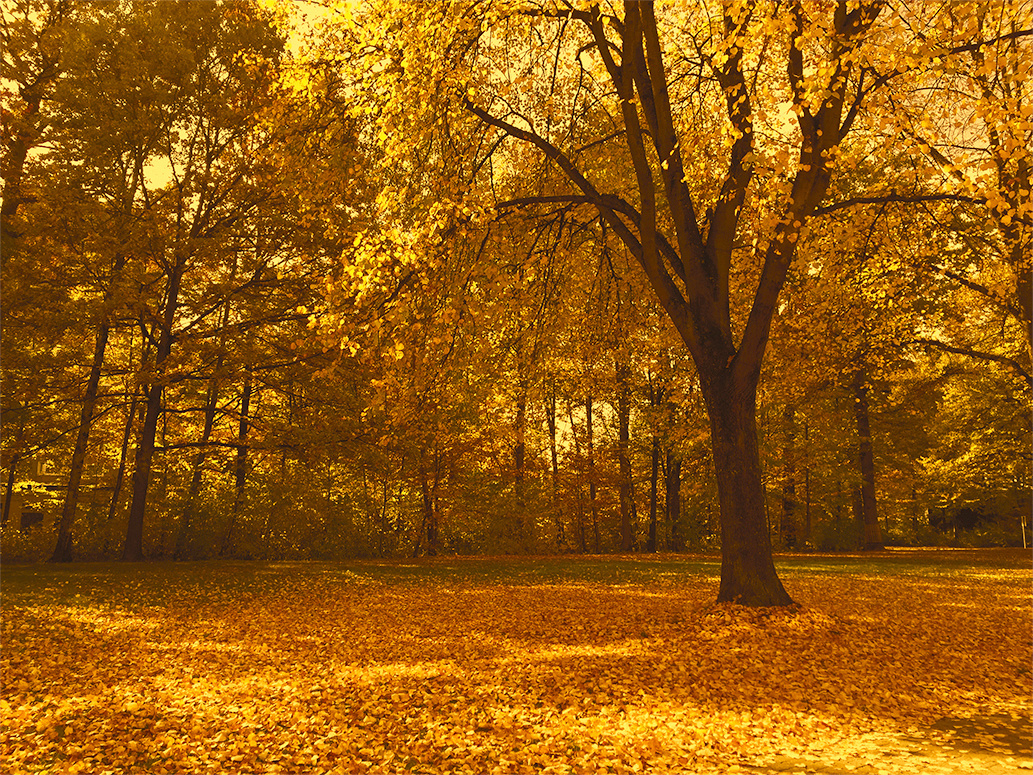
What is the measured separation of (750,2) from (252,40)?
14925 millimetres

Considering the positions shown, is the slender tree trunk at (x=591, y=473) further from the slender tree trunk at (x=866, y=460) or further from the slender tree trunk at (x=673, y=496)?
the slender tree trunk at (x=866, y=460)

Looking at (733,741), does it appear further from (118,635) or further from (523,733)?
(118,635)

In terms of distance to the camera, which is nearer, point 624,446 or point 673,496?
point 624,446

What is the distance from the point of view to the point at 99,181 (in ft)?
52.4

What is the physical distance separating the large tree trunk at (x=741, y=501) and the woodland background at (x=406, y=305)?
8.31 feet

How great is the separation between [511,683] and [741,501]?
4195 millimetres

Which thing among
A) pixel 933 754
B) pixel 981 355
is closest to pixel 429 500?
pixel 981 355

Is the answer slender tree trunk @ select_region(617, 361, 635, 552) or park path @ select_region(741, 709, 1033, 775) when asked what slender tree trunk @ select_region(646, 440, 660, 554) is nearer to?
slender tree trunk @ select_region(617, 361, 635, 552)

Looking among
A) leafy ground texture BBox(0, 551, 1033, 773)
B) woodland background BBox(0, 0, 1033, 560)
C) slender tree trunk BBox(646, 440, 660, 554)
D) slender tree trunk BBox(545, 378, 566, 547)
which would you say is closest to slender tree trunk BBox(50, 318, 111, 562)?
woodland background BBox(0, 0, 1033, 560)

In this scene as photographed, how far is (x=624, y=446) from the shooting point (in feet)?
85.4

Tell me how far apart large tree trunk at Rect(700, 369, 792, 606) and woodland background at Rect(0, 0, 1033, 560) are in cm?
253

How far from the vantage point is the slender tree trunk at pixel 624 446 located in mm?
25312

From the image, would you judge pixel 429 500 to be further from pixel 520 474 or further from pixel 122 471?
pixel 122 471

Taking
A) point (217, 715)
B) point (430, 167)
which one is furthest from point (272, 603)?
point (430, 167)
